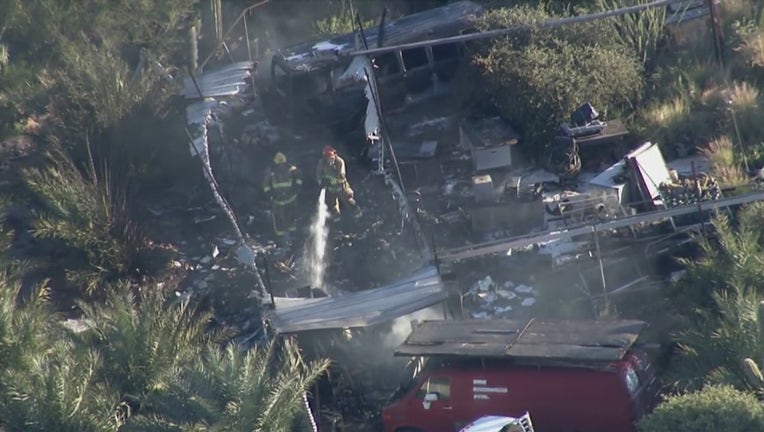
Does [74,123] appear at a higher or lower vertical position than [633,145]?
higher

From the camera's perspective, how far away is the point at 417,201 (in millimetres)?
20344

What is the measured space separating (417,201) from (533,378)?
640 centimetres

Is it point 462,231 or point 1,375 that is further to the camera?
point 462,231

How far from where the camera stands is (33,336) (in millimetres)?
16109

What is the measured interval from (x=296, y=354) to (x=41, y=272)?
592 cm

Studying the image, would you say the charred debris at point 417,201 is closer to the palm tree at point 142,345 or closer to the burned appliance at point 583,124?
the burned appliance at point 583,124

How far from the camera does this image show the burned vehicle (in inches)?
928

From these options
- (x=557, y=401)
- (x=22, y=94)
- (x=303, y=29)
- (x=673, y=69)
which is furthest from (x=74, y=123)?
(x=557, y=401)

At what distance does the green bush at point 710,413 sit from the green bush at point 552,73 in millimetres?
9173

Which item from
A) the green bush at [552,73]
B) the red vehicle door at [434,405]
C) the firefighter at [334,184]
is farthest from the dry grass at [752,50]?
the red vehicle door at [434,405]

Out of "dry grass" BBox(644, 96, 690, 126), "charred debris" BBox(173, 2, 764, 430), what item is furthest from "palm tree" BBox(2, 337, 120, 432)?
"dry grass" BBox(644, 96, 690, 126)

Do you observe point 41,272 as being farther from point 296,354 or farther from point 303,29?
point 303,29

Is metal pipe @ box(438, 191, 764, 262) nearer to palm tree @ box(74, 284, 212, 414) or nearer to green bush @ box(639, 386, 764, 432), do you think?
palm tree @ box(74, 284, 212, 414)

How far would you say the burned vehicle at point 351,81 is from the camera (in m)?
23.6
